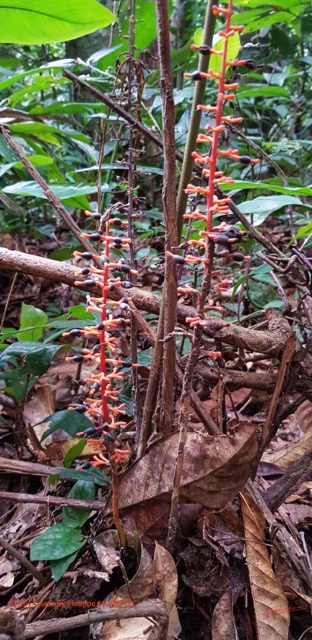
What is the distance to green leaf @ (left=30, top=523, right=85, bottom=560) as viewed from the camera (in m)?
1.07

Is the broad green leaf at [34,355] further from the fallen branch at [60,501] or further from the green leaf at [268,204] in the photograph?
the green leaf at [268,204]

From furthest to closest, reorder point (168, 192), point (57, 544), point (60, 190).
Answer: point (60, 190)
point (57, 544)
point (168, 192)

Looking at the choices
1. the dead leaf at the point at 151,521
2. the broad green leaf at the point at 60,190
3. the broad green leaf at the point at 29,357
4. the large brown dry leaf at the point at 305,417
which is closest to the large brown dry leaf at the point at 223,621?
the dead leaf at the point at 151,521

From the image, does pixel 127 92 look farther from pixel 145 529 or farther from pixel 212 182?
pixel 145 529

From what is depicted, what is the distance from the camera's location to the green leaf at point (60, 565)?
107cm

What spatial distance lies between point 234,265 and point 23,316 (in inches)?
72.2

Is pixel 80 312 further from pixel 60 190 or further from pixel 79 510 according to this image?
pixel 79 510

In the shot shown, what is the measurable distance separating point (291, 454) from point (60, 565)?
2.47ft

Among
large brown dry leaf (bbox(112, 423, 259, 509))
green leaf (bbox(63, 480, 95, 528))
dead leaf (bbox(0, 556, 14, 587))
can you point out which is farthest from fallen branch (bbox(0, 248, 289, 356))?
dead leaf (bbox(0, 556, 14, 587))

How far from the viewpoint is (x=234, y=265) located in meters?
3.17

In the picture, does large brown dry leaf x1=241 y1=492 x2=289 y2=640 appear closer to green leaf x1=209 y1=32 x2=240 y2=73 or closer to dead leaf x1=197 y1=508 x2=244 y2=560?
dead leaf x1=197 y1=508 x2=244 y2=560

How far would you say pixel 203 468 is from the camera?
96 centimetres

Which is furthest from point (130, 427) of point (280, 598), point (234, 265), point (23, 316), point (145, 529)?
point (234, 265)

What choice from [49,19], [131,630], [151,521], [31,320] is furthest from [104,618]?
[49,19]
